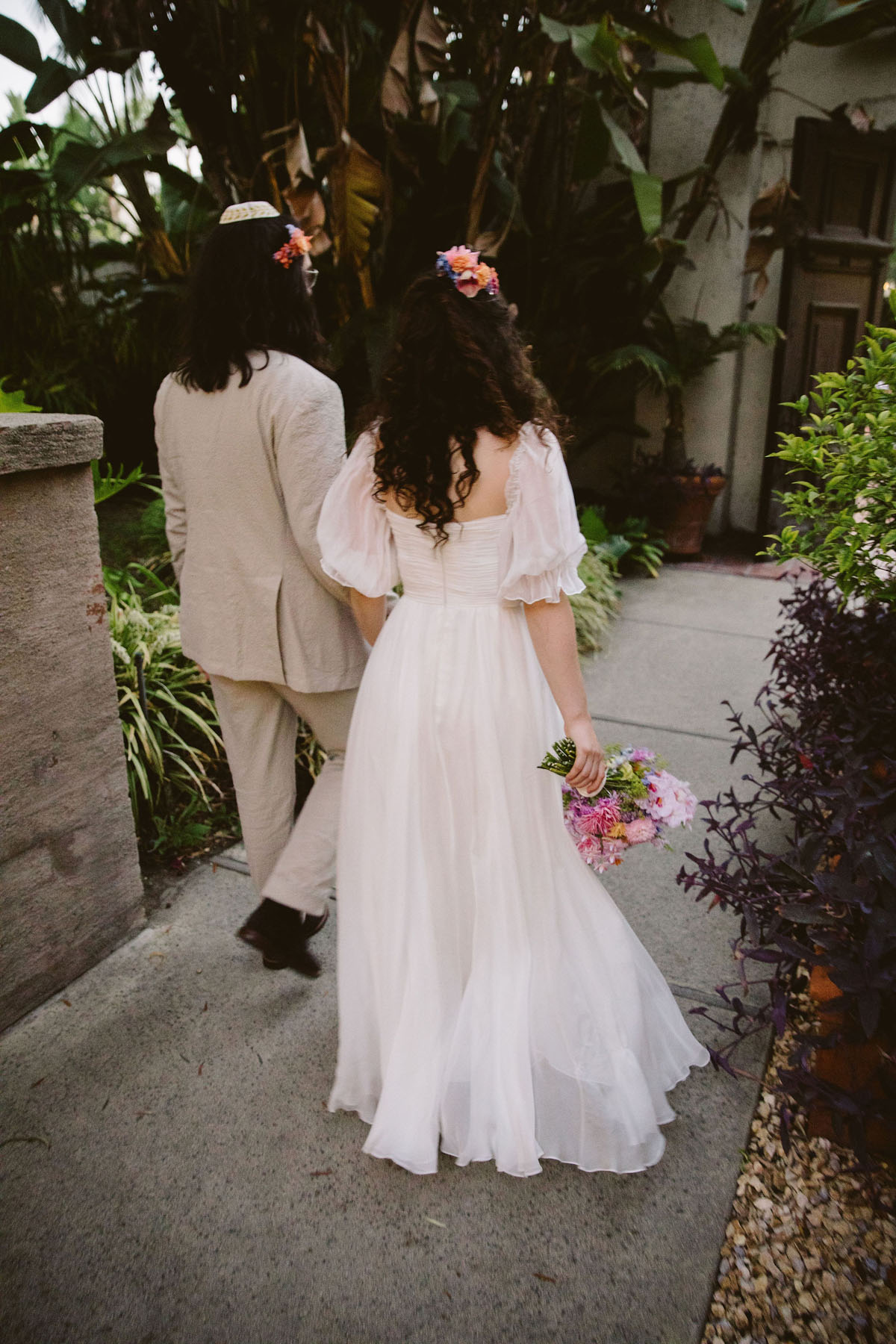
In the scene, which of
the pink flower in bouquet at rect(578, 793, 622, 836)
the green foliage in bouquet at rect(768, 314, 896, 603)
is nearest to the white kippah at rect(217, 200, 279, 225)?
the green foliage in bouquet at rect(768, 314, 896, 603)

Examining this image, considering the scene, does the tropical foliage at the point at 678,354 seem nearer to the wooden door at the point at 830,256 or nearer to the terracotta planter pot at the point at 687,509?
the terracotta planter pot at the point at 687,509

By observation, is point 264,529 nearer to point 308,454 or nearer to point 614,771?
point 308,454

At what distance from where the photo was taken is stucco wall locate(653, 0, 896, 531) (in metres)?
6.62

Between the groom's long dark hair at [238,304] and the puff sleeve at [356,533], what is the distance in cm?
46

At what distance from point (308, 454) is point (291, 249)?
22.1 inches

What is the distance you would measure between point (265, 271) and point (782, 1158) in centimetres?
Answer: 253

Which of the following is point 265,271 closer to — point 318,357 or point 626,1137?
point 318,357

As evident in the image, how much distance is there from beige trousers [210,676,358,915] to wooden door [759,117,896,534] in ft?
16.8

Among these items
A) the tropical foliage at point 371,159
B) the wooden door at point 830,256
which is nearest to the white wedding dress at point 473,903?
the tropical foliage at point 371,159

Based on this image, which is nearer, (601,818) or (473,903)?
(601,818)

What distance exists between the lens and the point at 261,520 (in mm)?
2373

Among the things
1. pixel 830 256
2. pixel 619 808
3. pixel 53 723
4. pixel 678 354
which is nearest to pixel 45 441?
pixel 53 723

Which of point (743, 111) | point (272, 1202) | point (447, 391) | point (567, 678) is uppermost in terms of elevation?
point (743, 111)

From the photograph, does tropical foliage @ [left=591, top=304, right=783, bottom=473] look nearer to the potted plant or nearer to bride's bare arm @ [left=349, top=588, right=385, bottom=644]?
the potted plant
